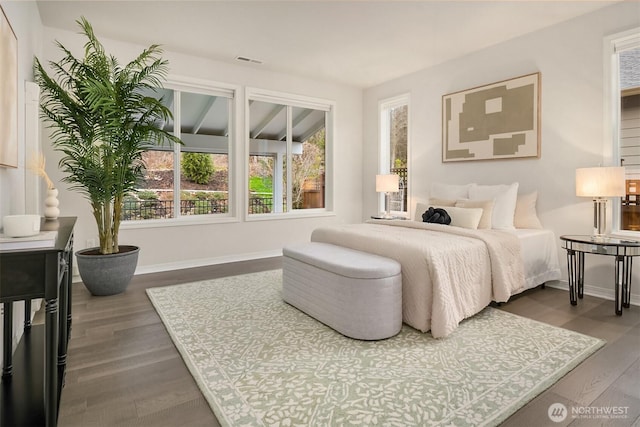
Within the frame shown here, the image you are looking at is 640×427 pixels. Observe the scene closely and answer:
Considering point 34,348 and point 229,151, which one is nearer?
point 34,348

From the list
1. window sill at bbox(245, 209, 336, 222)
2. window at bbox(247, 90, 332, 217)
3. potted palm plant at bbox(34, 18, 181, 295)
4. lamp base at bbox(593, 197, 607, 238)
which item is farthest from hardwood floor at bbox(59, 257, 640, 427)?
window at bbox(247, 90, 332, 217)

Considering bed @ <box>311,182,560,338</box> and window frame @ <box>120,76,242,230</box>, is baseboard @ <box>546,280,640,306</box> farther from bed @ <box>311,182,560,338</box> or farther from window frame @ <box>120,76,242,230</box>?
window frame @ <box>120,76,242,230</box>

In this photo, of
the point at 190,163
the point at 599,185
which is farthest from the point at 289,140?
the point at 599,185

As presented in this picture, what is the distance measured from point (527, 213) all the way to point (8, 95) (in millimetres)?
4304

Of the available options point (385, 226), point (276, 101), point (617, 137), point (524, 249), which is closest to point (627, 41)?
point (617, 137)

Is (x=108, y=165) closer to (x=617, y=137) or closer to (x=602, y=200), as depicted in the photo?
(x=602, y=200)

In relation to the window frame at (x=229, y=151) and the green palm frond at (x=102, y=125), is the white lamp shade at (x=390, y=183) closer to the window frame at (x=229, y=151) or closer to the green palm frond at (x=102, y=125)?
the window frame at (x=229, y=151)

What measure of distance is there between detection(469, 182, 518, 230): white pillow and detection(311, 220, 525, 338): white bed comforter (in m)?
0.51

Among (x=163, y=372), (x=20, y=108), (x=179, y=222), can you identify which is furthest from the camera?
(x=179, y=222)

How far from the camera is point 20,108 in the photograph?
2521 mm

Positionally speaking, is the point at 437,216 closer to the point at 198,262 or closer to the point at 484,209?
the point at 484,209

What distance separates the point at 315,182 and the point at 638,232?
3.95 meters

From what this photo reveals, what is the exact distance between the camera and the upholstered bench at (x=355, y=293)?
7.50 ft

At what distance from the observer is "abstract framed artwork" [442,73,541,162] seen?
3723 millimetres
